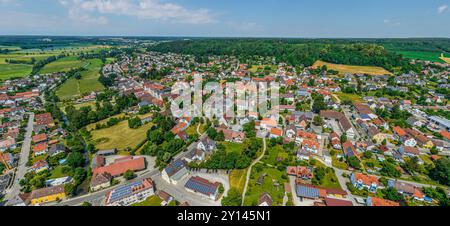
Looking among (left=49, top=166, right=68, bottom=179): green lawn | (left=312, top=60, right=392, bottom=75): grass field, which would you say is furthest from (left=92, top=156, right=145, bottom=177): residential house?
(left=312, top=60, right=392, bottom=75): grass field

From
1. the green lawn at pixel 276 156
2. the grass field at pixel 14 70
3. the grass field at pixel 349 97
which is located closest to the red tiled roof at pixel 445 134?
the grass field at pixel 349 97

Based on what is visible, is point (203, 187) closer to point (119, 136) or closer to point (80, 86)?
point (119, 136)

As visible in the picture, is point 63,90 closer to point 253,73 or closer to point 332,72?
point 253,73

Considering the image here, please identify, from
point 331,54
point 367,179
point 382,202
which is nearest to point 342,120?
point 367,179

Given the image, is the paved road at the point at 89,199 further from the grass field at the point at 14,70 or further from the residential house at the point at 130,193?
the grass field at the point at 14,70

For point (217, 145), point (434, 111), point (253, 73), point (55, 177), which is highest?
point (253, 73)

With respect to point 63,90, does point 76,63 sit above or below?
above
